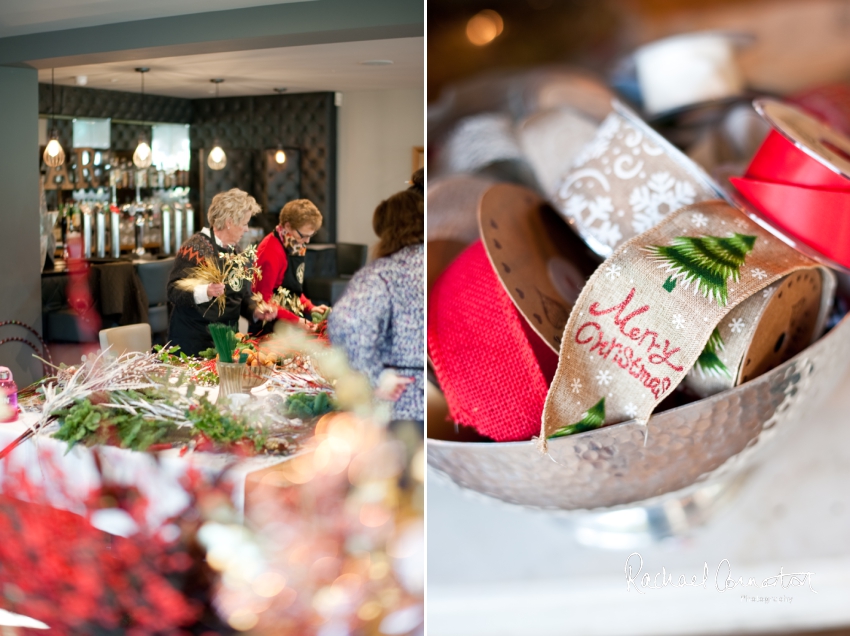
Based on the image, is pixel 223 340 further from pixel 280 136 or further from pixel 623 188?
pixel 623 188

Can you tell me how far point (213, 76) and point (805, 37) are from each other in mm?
685

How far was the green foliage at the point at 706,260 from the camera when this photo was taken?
63 cm

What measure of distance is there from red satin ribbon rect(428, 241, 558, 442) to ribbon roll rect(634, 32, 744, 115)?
28 cm

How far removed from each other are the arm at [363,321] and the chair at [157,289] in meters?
0.21

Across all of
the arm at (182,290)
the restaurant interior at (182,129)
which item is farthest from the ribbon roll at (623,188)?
the arm at (182,290)

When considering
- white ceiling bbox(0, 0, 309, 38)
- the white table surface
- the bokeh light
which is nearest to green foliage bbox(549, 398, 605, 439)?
the white table surface

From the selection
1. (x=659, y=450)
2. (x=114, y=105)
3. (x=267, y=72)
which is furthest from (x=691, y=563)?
(x=114, y=105)

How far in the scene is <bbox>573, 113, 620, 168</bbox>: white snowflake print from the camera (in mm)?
699

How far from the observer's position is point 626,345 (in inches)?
26.1

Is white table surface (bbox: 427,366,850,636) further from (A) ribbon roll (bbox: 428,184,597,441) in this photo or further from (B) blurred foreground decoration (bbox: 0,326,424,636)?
(A) ribbon roll (bbox: 428,184,597,441)

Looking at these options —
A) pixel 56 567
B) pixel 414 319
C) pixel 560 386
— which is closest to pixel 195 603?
pixel 56 567

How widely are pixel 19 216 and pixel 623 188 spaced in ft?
2.33

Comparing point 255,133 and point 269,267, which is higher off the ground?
point 255,133

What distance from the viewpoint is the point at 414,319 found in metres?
0.83
